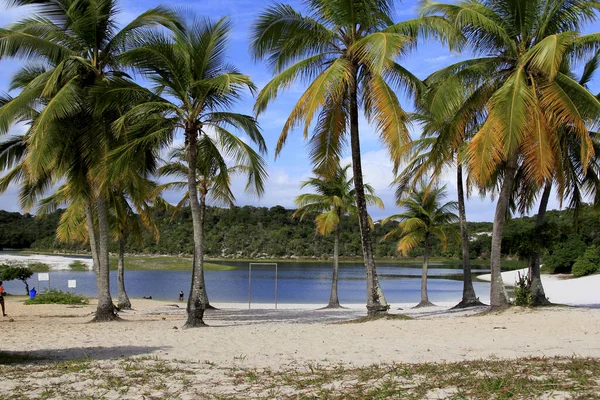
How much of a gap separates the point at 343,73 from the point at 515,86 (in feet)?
13.2

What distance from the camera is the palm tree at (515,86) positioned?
1355cm

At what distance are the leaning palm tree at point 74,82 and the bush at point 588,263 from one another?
1736 inches

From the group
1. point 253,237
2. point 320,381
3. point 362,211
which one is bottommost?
point 320,381

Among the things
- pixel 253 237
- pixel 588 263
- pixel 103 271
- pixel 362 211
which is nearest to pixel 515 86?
pixel 362 211

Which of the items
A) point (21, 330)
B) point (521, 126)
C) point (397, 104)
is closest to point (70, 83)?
point (21, 330)

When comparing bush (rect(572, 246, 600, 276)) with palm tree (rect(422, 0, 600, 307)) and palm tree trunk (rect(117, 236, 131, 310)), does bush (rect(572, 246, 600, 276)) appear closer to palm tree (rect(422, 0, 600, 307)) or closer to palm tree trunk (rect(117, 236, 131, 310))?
palm tree (rect(422, 0, 600, 307))

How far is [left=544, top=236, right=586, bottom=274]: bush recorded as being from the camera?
56.0 m

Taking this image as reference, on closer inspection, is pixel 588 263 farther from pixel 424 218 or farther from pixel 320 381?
pixel 320 381

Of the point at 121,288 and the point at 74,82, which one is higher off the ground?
the point at 74,82

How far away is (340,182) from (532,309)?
12721 mm

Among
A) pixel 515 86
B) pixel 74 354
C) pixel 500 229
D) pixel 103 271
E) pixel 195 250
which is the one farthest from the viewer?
pixel 103 271

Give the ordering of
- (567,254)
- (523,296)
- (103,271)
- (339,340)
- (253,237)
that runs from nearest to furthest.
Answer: (339,340)
(523,296)
(103,271)
(567,254)
(253,237)

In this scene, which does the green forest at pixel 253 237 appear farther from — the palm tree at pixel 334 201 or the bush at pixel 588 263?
the palm tree at pixel 334 201

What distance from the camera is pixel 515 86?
13.8 m
